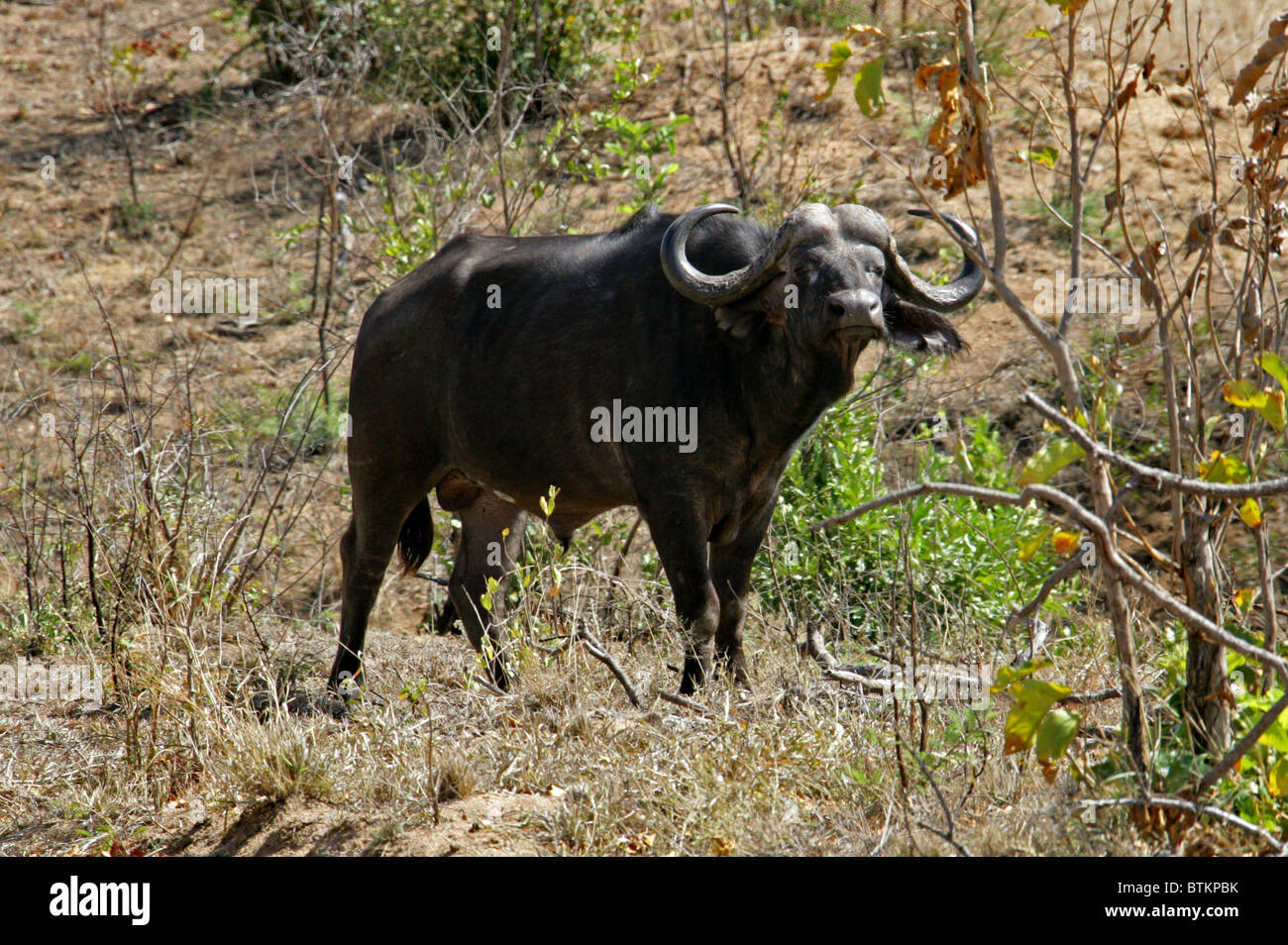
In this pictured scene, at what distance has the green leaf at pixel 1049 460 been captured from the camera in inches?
119

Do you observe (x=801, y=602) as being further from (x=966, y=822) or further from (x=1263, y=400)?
(x=1263, y=400)

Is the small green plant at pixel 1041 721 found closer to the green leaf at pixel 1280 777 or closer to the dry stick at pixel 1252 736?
the dry stick at pixel 1252 736

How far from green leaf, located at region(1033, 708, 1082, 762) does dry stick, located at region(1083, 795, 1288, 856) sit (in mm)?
A: 194

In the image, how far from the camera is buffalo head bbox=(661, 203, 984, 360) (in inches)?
187

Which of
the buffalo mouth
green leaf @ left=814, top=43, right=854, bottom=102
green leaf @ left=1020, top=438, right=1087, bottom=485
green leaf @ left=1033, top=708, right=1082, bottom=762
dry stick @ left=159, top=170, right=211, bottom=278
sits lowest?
dry stick @ left=159, top=170, right=211, bottom=278

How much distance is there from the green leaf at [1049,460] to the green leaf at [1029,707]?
21.9 inches

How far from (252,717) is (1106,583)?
2815mm

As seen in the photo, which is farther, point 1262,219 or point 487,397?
point 487,397

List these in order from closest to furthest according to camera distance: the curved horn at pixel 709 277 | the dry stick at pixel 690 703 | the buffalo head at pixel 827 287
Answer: the dry stick at pixel 690 703, the buffalo head at pixel 827 287, the curved horn at pixel 709 277

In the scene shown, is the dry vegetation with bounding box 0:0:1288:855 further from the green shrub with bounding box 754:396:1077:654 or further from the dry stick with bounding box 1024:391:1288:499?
the dry stick with bounding box 1024:391:1288:499


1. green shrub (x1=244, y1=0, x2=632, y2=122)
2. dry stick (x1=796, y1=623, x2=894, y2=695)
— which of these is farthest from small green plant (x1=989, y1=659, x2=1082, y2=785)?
green shrub (x1=244, y1=0, x2=632, y2=122)

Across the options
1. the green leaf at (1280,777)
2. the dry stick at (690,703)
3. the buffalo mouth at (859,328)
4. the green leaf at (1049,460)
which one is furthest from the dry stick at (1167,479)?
the dry stick at (690,703)

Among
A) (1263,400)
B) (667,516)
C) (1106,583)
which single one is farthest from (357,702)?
(1263,400)

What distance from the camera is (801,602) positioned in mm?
6480
